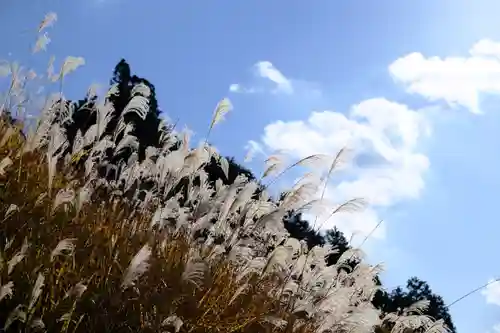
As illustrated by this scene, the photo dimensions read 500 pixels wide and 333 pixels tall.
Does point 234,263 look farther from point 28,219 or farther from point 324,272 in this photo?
point 28,219

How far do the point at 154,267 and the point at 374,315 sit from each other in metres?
1.39

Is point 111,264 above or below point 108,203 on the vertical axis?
below

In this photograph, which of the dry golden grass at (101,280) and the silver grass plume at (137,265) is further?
the dry golden grass at (101,280)

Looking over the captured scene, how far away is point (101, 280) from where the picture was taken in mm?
3803

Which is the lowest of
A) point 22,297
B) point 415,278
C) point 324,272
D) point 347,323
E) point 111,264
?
point 22,297

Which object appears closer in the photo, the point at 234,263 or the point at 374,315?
the point at 374,315

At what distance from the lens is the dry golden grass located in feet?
11.9

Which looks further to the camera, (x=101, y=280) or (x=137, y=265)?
(x=101, y=280)

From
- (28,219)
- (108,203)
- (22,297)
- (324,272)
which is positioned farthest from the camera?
(108,203)

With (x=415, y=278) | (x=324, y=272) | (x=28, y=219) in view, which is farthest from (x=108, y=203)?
(x=415, y=278)

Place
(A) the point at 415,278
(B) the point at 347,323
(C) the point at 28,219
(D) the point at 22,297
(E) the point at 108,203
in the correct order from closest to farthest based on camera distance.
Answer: (D) the point at 22,297, (C) the point at 28,219, (B) the point at 347,323, (E) the point at 108,203, (A) the point at 415,278

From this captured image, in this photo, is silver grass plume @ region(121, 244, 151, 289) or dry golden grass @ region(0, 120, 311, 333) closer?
silver grass plume @ region(121, 244, 151, 289)

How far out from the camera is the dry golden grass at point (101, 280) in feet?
11.9

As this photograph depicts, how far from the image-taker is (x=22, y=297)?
366 cm
